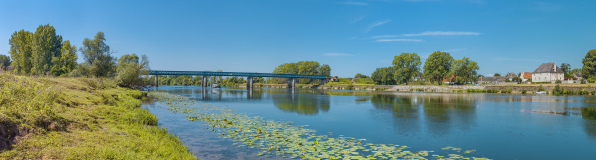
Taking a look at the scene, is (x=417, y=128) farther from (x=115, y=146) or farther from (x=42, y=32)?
(x=42, y=32)

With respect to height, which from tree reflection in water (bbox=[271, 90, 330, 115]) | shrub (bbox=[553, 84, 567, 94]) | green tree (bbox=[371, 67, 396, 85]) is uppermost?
green tree (bbox=[371, 67, 396, 85])

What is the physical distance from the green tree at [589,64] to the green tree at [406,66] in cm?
4687

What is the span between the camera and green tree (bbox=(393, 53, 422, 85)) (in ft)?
330

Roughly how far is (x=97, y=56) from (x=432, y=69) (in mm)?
94172

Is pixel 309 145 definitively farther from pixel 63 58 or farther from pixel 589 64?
pixel 589 64

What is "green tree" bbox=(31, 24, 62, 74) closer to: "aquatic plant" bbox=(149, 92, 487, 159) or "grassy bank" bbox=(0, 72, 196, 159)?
"grassy bank" bbox=(0, 72, 196, 159)

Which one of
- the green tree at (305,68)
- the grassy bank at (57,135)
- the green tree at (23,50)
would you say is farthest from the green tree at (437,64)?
the green tree at (23,50)

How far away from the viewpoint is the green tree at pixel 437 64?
306 ft

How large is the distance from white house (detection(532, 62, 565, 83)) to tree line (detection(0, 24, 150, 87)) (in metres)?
116

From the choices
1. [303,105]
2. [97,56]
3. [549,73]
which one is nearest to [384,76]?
[549,73]

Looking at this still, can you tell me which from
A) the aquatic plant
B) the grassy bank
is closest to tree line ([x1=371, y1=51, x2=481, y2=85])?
the aquatic plant

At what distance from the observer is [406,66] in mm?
102375

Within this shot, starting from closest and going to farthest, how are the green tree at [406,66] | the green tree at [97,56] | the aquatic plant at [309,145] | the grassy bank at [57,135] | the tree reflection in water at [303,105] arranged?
1. the grassy bank at [57,135]
2. the aquatic plant at [309,145]
3. the tree reflection in water at [303,105]
4. the green tree at [97,56]
5. the green tree at [406,66]

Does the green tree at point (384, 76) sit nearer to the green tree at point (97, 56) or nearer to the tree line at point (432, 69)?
the tree line at point (432, 69)
